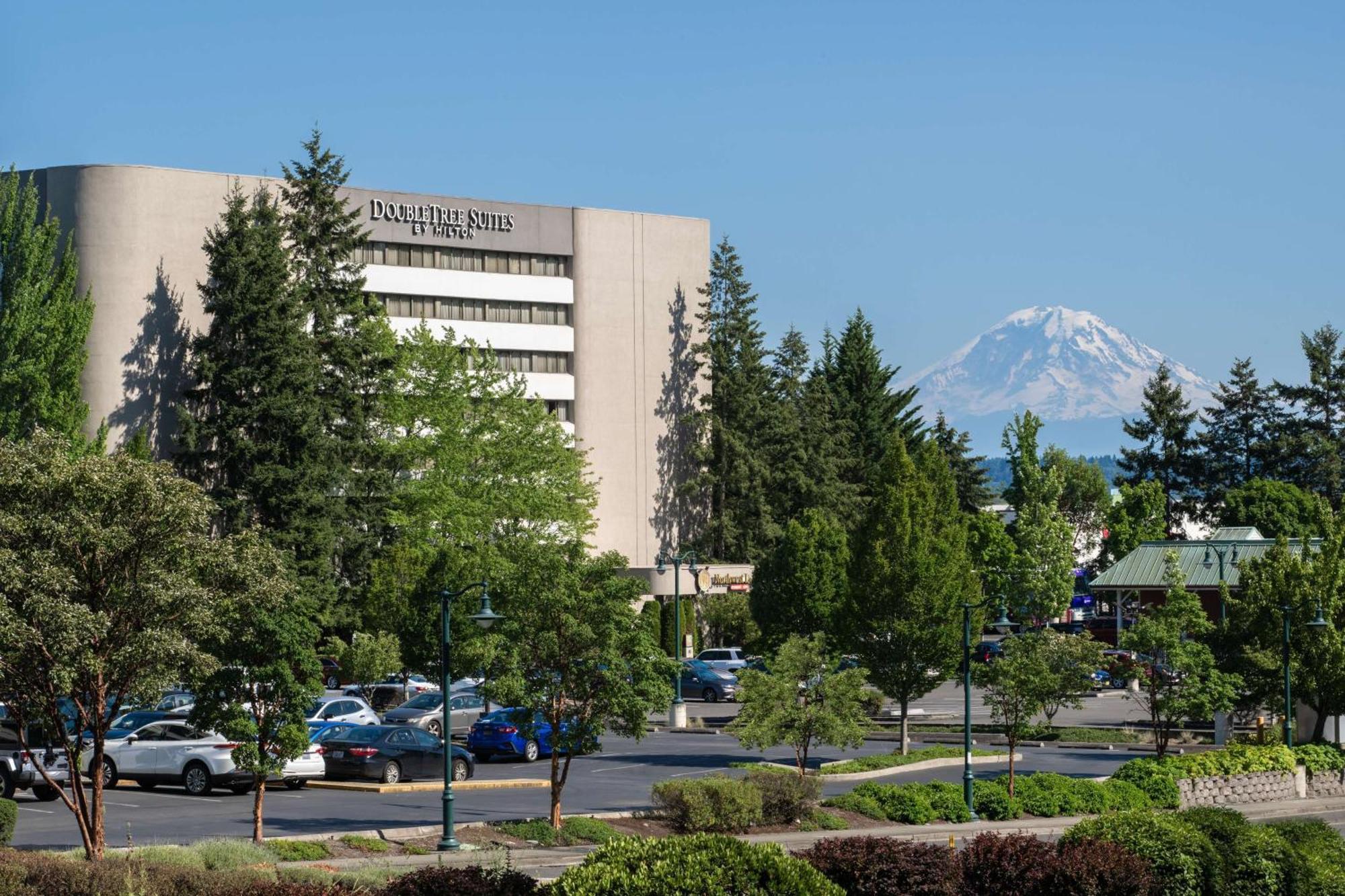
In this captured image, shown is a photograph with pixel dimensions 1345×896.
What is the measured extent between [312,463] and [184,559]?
4535 centimetres

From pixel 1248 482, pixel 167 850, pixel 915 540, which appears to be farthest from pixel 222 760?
pixel 1248 482

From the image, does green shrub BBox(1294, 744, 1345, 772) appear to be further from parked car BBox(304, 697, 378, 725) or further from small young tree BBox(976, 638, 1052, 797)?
parked car BBox(304, 697, 378, 725)

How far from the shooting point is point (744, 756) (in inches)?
1898

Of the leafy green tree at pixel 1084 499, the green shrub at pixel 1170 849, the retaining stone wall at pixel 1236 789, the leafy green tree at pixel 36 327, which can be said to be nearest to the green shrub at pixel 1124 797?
the retaining stone wall at pixel 1236 789

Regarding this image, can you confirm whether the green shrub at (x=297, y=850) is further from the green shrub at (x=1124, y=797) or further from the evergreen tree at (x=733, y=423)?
the evergreen tree at (x=733, y=423)

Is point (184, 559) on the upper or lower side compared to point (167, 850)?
upper

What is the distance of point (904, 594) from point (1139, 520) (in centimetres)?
6543

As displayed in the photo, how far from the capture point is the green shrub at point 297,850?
2712 centimetres

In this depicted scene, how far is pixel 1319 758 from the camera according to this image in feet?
144

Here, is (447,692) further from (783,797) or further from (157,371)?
(157,371)

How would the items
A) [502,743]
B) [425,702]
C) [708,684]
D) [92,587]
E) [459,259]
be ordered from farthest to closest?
[459,259] → [708,684] → [425,702] → [502,743] → [92,587]

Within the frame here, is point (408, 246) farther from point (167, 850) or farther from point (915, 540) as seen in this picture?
point (167, 850)

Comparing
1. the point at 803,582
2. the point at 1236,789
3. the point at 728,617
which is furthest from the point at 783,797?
the point at 728,617

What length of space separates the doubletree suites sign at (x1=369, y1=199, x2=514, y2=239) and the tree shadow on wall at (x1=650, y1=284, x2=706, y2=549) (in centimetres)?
1182
